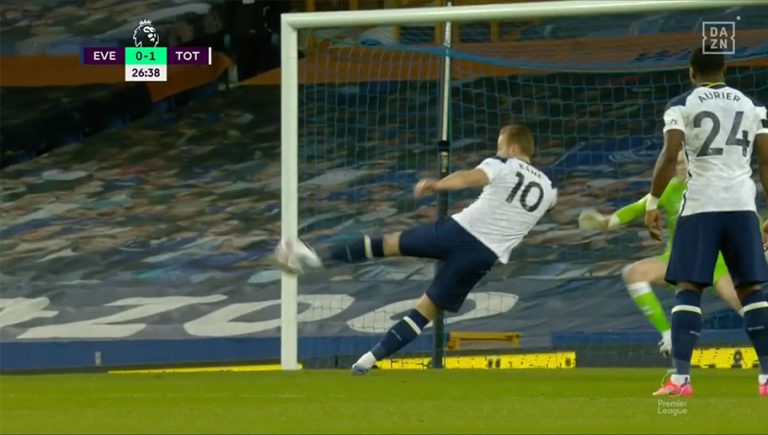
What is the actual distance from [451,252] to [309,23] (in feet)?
8.26

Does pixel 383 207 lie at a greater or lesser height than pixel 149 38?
lesser

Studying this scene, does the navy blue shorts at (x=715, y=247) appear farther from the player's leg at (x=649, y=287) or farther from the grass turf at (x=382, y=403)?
the player's leg at (x=649, y=287)

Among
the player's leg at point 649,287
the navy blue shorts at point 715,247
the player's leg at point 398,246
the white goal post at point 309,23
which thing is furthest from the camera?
the white goal post at point 309,23

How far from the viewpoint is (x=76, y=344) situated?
13727mm

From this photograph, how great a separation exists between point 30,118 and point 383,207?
488cm

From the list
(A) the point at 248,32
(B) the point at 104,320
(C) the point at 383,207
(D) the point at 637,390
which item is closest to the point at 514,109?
(C) the point at 383,207

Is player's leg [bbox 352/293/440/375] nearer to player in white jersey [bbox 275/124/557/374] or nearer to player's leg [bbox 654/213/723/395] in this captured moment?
player in white jersey [bbox 275/124/557/374]

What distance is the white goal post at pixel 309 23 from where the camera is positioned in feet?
37.0

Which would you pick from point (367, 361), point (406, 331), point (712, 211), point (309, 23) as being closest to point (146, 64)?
point (309, 23)

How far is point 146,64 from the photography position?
18625mm

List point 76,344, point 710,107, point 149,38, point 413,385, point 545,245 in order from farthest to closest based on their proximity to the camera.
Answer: point 149,38 → point 545,245 → point 76,344 → point 413,385 → point 710,107

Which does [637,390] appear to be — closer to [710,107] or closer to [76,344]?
[710,107]

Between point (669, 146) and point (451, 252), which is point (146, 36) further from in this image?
point (669, 146)

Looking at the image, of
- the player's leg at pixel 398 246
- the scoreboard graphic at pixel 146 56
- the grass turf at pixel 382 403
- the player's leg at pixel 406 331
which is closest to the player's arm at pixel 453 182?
the player's leg at pixel 398 246
